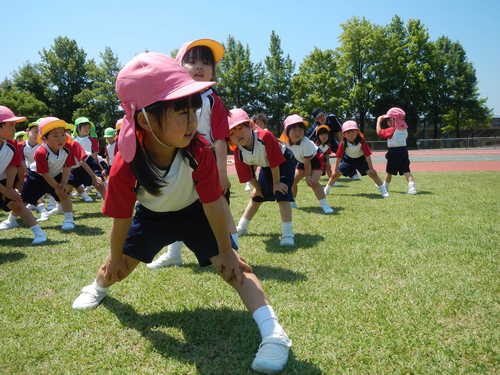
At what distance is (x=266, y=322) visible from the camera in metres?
2.29

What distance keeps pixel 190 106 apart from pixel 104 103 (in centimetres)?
4690

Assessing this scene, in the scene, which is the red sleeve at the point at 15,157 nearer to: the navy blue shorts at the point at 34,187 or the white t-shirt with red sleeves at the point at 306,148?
the navy blue shorts at the point at 34,187

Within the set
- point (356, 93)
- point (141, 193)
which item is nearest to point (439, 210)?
point (141, 193)

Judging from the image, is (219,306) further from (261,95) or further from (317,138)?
(261,95)

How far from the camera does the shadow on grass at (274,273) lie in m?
3.57

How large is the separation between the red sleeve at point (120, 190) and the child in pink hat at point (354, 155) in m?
7.38

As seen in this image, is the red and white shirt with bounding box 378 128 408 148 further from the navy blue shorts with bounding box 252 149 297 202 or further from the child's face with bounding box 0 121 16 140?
the child's face with bounding box 0 121 16 140

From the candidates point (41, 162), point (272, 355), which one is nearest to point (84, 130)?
point (41, 162)

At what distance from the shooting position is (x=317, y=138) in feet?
35.7

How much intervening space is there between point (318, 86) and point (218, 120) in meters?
41.6

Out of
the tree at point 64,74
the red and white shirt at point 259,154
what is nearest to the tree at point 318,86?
the tree at point 64,74

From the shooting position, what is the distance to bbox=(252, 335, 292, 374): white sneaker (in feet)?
6.90

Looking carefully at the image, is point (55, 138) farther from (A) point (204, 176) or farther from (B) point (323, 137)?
(B) point (323, 137)

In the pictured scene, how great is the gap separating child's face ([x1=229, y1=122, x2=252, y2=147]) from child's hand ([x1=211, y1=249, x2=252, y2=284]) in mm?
2249
